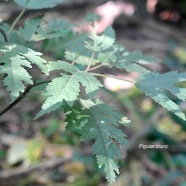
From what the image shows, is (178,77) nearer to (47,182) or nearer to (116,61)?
(116,61)

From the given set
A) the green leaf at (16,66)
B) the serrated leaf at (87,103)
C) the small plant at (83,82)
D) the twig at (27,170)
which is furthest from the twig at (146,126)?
the green leaf at (16,66)

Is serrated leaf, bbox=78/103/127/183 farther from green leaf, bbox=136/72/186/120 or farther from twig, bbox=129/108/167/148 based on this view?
twig, bbox=129/108/167/148

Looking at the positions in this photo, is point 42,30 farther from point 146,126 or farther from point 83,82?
point 146,126

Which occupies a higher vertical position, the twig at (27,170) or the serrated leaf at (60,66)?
the serrated leaf at (60,66)

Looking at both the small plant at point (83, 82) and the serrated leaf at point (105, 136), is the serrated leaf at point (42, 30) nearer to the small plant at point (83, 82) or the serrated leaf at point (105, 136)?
the small plant at point (83, 82)

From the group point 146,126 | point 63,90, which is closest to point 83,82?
point 63,90
